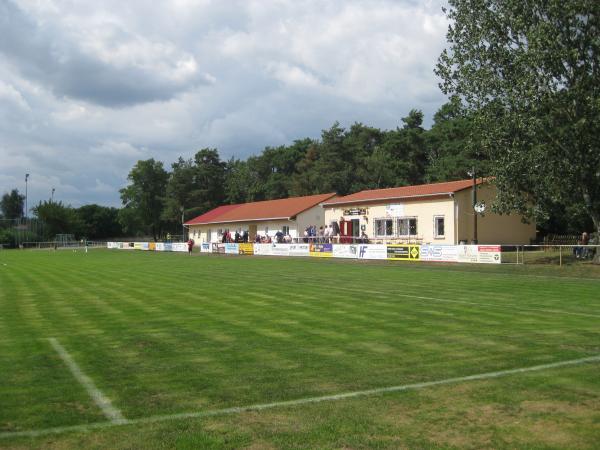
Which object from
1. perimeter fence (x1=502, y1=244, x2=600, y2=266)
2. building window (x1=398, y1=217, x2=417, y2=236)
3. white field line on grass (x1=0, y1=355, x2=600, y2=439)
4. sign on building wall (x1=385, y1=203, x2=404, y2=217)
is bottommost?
white field line on grass (x1=0, y1=355, x2=600, y2=439)

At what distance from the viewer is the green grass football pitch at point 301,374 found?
5270 mm

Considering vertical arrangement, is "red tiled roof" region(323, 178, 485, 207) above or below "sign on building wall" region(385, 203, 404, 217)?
above

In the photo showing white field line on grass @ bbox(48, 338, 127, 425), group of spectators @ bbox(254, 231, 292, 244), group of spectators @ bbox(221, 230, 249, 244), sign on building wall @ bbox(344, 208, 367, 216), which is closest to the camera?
white field line on grass @ bbox(48, 338, 127, 425)

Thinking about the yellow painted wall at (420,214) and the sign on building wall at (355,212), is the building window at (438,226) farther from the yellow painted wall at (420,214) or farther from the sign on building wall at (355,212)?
the sign on building wall at (355,212)

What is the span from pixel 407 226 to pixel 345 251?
6242 millimetres

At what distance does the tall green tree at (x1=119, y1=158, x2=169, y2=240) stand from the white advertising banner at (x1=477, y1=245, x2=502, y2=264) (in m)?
87.0

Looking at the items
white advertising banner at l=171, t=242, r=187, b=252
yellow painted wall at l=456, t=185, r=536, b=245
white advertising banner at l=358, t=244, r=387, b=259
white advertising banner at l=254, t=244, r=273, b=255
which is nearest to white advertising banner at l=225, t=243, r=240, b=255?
white advertising banner at l=254, t=244, r=273, b=255

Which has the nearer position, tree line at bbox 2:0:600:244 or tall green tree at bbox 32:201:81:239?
tree line at bbox 2:0:600:244

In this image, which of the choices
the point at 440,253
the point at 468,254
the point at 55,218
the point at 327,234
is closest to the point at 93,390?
the point at 468,254

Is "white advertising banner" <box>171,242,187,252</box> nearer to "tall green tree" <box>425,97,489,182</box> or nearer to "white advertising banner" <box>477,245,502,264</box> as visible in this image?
"tall green tree" <box>425,97,489,182</box>

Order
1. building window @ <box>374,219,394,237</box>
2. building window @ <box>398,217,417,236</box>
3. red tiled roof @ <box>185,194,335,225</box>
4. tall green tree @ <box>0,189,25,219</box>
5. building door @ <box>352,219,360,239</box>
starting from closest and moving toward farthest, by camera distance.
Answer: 1. building window @ <box>398,217,417,236</box>
2. building window @ <box>374,219,394,237</box>
3. building door @ <box>352,219,360,239</box>
4. red tiled roof @ <box>185,194,335,225</box>
5. tall green tree @ <box>0,189,25,219</box>

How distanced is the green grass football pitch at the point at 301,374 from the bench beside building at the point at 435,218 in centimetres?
2485

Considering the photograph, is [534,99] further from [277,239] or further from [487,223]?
[277,239]

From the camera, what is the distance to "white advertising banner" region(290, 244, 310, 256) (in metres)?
43.4
